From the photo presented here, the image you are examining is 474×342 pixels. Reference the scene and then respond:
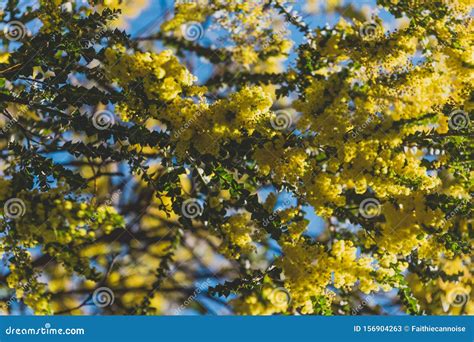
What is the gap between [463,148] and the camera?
11.5 feet

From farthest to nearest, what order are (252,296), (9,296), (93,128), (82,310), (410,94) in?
(82,310), (9,296), (410,94), (93,128), (252,296)

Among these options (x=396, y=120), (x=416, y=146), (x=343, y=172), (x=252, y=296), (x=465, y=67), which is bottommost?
(x=252, y=296)

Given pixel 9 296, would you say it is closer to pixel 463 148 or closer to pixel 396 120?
pixel 396 120

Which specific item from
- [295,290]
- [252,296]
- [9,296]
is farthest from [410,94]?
[9,296]

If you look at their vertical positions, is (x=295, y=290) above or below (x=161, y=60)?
below

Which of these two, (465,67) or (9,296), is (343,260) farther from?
(9,296)

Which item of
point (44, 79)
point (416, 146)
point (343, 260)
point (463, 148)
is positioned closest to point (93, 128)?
point (44, 79)

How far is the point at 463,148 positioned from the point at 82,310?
3601mm

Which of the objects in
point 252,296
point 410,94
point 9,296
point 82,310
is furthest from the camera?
point 82,310

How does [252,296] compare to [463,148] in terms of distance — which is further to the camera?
[463,148]

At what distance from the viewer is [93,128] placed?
124 inches

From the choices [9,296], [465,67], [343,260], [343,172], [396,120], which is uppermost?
[465,67]

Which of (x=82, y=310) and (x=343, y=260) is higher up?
(x=82, y=310)

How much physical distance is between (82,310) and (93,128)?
2.18 meters
